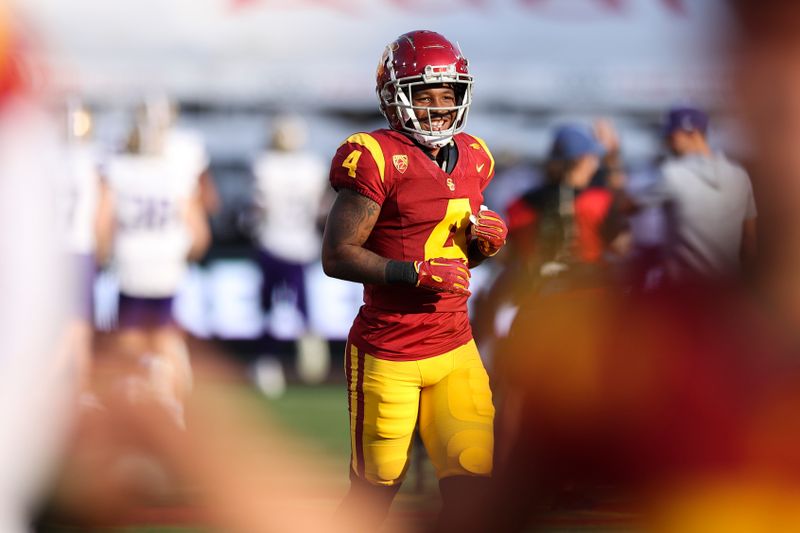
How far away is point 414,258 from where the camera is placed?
126 inches

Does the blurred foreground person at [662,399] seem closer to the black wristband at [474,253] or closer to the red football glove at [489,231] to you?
the black wristband at [474,253]

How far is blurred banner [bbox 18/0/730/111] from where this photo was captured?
7578 mm

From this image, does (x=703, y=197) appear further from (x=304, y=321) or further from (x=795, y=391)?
(x=304, y=321)

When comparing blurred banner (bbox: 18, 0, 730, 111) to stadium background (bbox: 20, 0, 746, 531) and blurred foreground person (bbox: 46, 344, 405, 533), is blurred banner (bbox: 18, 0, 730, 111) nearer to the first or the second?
stadium background (bbox: 20, 0, 746, 531)

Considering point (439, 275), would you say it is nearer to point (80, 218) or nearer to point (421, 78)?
point (421, 78)

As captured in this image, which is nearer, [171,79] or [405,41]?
[405,41]

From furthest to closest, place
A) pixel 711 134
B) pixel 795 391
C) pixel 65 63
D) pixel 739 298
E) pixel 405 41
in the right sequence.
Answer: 1. pixel 65 63
2. pixel 711 134
3. pixel 739 298
4. pixel 795 391
5. pixel 405 41

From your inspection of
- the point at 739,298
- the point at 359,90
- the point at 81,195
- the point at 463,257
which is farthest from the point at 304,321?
the point at 463,257

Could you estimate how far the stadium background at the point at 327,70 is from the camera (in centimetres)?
757

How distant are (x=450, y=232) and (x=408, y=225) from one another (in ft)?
0.41

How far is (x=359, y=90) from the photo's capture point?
25.7 ft

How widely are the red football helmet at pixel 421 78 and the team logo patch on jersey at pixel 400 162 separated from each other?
79 millimetres

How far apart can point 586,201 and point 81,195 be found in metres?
2.84

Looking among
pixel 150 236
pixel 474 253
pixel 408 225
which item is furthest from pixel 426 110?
pixel 150 236
